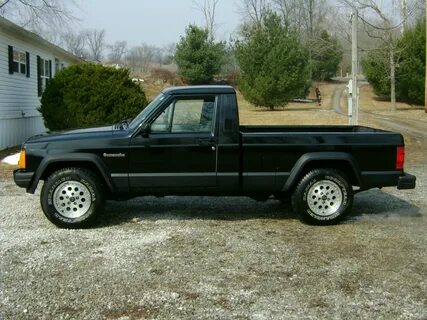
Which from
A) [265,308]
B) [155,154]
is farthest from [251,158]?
[265,308]

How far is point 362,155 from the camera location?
6.43m

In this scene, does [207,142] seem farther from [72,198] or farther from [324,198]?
[72,198]

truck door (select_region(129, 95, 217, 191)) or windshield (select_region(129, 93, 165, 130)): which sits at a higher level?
windshield (select_region(129, 93, 165, 130))

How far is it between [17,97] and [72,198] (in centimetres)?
1198

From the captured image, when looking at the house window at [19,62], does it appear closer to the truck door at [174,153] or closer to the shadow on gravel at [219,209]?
the shadow on gravel at [219,209]

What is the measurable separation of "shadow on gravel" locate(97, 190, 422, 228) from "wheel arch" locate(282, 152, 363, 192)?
69 centimetres

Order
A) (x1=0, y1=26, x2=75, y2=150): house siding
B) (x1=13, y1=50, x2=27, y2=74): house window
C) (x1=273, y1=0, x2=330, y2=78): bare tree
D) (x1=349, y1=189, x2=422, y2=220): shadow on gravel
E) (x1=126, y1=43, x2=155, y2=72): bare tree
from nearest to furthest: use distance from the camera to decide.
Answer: (x1=349, y1=189, x2=422, y2=220): shadow on gravel
(x1=0, y1=26, x2=75, y2=150): house siding
(x1=13, y1=50, x2=27, y2=74): house window
(x1=273, y1=0, x2=330, y2=78): bare tree
(x1=126, y1=43, x2=155, y2=72): bare tree

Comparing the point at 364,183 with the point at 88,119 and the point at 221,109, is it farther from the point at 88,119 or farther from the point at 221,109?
the point at 88,119

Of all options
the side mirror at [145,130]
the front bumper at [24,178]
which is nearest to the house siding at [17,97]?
the front bumper at [24,178]

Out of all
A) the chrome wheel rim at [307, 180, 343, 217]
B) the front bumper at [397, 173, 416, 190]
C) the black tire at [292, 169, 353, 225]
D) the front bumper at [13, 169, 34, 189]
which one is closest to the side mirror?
the front bumper at [13, 169, 34, 189]

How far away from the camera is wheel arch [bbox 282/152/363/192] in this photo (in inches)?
250

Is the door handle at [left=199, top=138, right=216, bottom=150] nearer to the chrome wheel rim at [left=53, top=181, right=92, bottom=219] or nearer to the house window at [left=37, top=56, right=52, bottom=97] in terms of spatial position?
the chrome wheel rim at [left=53, top=181, right=92, bottom=219]

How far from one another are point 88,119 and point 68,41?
73.6 metres

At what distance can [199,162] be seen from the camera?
629cm
